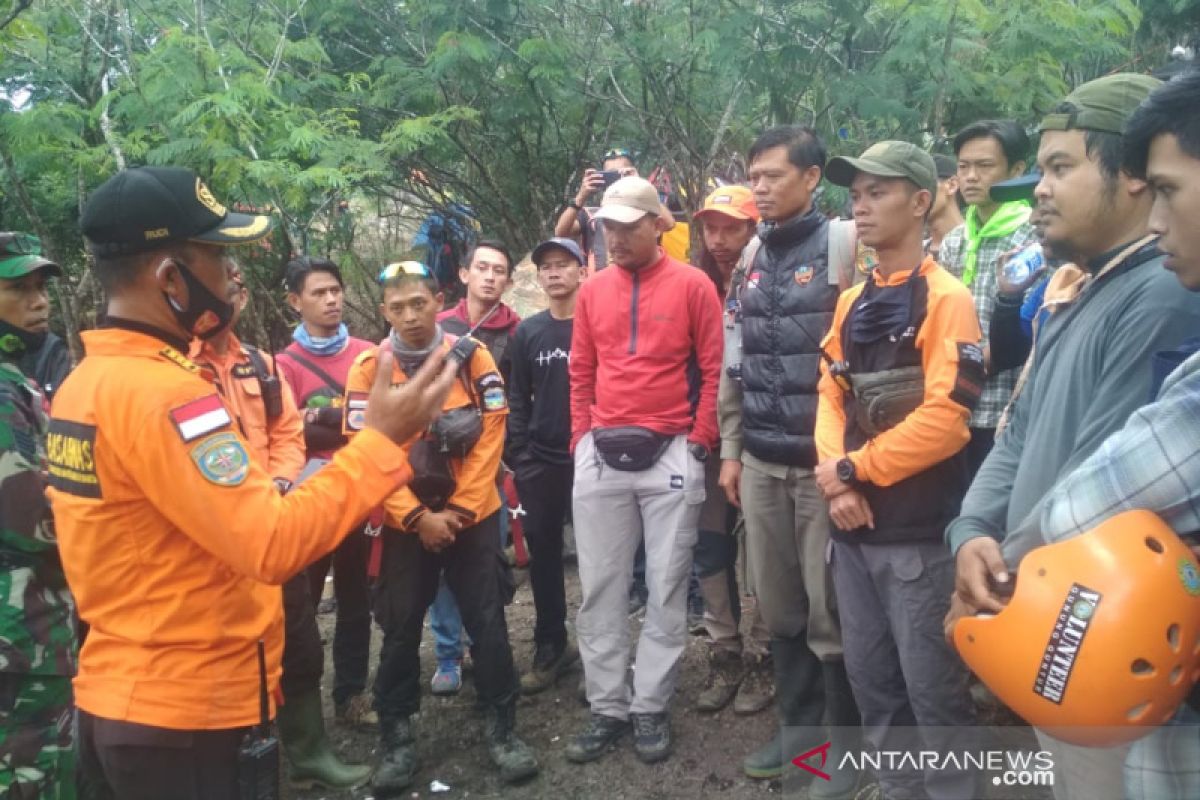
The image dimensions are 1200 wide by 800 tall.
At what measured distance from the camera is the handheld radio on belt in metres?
2.32

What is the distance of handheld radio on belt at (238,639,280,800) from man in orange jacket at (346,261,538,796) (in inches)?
61.5

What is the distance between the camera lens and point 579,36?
8617 millimetres

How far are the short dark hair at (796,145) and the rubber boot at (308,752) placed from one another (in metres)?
3.28

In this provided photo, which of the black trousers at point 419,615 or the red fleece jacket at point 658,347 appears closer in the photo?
the black trousers at point 419,615

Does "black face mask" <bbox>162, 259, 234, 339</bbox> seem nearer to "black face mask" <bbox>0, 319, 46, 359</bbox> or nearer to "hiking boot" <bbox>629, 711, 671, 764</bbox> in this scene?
"black face mask" <bbox>0, 319, 46, 359</bbox>

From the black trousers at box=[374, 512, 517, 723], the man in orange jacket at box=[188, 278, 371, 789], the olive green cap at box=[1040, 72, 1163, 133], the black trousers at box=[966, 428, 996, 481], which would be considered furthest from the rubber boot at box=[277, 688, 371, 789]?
the olive green cap at box=[1040, 72, 1163, 133]

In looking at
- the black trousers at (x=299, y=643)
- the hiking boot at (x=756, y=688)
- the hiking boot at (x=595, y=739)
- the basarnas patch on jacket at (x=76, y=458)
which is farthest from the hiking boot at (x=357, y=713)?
the basarnas patch on jacket at (x=76, y=458)

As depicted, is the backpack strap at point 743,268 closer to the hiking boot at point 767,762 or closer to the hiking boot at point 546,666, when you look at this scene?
the hiking boot at point 767,762

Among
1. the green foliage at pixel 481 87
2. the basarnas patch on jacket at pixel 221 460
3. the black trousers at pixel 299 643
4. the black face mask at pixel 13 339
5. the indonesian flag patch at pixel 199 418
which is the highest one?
the green foliage at pixel 481 87

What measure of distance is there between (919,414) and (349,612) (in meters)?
3.13

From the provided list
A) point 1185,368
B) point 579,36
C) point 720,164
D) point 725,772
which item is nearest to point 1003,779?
point 725,772

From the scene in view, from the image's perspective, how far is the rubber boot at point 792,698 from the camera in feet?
12.5

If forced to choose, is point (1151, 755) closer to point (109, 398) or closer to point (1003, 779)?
point (1003, 779)

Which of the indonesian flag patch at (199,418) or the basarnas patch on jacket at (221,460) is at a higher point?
the indonesian flag patch at (199,418)
